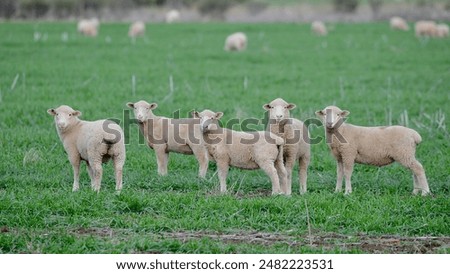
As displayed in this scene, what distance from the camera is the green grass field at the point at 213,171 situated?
29.8 ft

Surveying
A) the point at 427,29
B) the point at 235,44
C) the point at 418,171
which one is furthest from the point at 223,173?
the point at 427,29

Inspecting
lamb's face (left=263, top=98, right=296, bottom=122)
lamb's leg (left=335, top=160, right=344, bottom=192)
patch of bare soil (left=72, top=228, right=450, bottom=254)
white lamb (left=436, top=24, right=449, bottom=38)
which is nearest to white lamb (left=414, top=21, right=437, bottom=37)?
white lamb (left=436, top=24, right=449, bottom=38)

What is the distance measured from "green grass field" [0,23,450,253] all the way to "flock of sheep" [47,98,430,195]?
366 mm

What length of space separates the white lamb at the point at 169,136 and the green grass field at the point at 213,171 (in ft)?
1.20

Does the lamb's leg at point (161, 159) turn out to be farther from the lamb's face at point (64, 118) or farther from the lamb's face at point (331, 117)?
the lamb's face at point (331, 117)

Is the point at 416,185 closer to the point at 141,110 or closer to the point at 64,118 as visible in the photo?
the point at 141,110

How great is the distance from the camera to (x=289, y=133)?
37.2 feet

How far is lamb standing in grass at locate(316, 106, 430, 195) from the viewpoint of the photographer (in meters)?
11.1

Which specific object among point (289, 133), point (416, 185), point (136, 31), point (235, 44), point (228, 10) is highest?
point (228, 10)

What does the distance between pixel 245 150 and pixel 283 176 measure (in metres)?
0.67

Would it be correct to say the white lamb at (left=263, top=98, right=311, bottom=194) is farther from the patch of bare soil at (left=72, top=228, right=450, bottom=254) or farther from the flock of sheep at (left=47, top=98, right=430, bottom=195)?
the patch of bare soil at (left=72, top=228, right=450, bottom=254)

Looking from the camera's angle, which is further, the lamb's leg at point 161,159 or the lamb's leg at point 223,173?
the lamb's leg at point 161,159

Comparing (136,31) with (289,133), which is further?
(136,31)

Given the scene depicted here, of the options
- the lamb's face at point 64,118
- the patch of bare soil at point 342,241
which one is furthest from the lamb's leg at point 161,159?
the patch of bare soil at point 342,241
